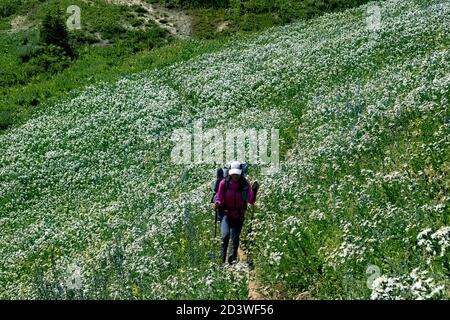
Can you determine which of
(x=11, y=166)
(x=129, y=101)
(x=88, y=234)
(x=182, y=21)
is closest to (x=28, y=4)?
(x=182, y=21)

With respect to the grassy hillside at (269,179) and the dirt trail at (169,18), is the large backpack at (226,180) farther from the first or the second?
the dirt trail at (169,18)

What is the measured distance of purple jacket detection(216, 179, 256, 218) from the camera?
10.6m

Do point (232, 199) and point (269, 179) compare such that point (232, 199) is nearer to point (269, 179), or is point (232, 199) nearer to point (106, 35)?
point (269, 179)

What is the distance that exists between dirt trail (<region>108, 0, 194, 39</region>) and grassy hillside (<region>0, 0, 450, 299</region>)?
709 inches

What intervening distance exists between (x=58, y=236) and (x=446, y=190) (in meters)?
10.7

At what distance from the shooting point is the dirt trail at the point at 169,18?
2072 inches

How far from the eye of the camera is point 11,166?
25938 mm

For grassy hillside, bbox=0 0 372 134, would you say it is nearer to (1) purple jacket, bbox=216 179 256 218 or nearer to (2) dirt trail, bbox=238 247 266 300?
(1) purple jacket, bbox=216 179 256 218
